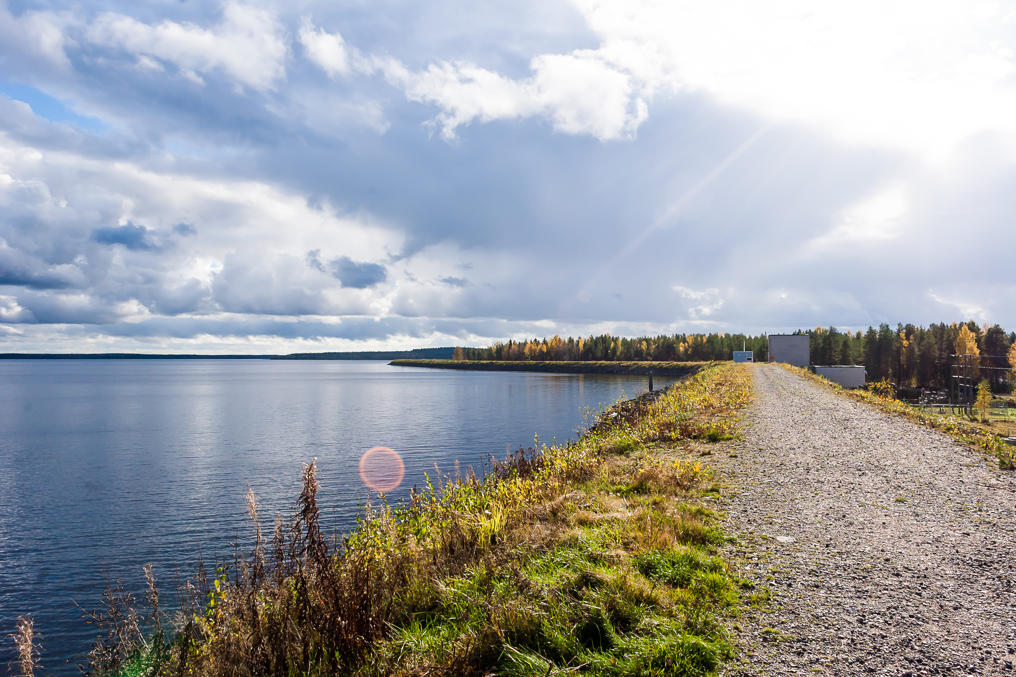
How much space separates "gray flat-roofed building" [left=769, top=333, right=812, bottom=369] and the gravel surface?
77.5 metres

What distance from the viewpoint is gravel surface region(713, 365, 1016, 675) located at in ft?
15.5

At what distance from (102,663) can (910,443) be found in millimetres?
18399

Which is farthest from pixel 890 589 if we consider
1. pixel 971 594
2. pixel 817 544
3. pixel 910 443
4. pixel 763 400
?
pixel 763 400

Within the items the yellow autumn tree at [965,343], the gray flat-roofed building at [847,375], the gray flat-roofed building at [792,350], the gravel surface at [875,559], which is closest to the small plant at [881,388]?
the gray flat-roofed building at [847,375]

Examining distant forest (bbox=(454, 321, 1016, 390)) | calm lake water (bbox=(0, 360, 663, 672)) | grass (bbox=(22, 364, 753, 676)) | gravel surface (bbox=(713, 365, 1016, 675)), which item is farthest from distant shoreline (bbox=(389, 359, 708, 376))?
grass (bbox=(22, 364, 753, 676))

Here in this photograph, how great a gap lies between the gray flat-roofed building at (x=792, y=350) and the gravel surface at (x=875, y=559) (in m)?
77.5

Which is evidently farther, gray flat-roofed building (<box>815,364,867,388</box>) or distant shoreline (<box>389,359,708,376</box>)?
distant shoreline (<box>389,359,708,376</box>)

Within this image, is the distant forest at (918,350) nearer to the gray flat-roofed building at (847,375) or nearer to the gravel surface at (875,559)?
the gray flat-roofed building at (847,375)

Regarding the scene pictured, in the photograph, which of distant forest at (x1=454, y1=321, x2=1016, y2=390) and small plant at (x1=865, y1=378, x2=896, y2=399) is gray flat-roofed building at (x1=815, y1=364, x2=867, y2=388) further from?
distant forest at (x1=454, y1=321, x2=1016, y2=390)

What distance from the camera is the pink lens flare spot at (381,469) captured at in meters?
23.1

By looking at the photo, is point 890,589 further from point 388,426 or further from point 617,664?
point 388,426

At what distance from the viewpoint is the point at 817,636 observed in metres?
4.97

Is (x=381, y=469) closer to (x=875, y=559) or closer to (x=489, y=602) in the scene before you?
(x=489, y=602)

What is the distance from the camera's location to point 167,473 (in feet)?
87.5
